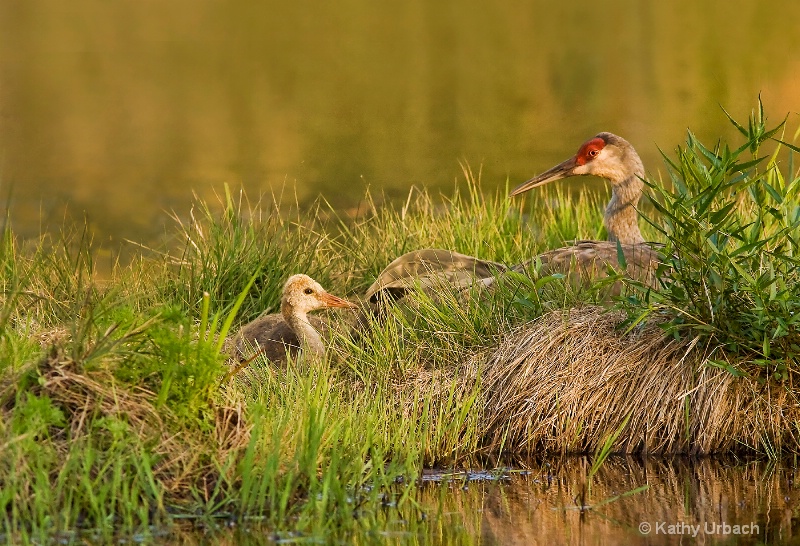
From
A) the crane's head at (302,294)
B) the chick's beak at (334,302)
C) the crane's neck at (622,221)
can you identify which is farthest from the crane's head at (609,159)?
the crane's head at (302,294)

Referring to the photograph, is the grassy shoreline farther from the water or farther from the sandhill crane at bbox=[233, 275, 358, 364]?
the water

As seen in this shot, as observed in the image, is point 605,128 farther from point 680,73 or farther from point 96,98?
point 96,98

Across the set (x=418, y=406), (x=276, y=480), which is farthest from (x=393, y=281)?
(x=276, y=480)

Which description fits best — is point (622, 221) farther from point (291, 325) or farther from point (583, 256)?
point (291, 325)

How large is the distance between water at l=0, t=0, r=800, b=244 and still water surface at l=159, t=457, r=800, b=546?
27.5 ft

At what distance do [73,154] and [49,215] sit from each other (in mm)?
5323

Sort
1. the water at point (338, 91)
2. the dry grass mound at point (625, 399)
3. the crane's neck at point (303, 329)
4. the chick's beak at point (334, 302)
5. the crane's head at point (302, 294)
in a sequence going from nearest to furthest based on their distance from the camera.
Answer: the dry grass mound at point (625, 399) < the crane's neck at point (303, 329) < the crane's head at point (302, 294) < the chick's beak at point (334, 302) < the water at point (338, 91)

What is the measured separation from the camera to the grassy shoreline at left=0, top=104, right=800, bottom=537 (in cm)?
467

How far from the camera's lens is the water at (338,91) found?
16797mm

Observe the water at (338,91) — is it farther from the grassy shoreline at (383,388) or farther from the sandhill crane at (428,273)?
the grassy shoreline at (383,388)

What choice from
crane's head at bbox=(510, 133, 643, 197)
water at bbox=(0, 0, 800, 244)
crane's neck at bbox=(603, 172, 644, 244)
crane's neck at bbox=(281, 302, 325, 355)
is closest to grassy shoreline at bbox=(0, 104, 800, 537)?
crane's neck at bbox=(281, 302, 325, 355)

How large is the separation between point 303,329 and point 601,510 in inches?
95.1

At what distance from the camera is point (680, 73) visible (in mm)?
24219

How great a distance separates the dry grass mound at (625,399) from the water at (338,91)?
7755 millimetres
